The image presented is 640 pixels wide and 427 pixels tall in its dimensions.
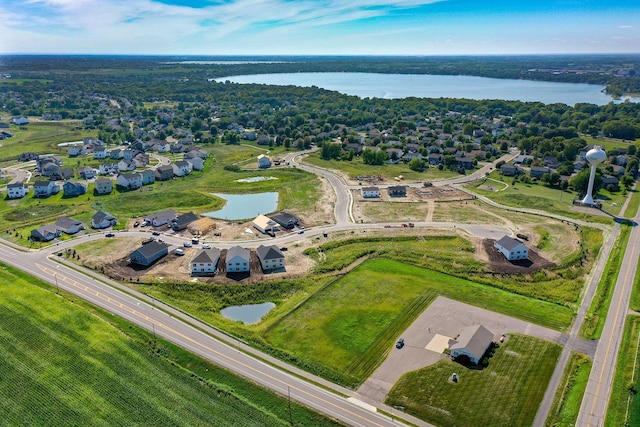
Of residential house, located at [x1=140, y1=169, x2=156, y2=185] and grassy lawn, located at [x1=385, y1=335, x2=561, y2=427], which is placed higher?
residential house, located at [x1=140, y1=169, x2=156, y2=185]

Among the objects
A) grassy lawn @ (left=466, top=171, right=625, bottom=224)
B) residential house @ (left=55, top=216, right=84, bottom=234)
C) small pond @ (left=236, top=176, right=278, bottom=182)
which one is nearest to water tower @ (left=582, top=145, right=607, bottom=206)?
grassy lawn @ (left=466, top=171, right=625, bottom=224)

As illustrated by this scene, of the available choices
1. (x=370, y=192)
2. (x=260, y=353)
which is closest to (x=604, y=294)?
(x=260, y=353)

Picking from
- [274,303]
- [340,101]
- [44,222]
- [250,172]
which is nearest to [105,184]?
[44,222]

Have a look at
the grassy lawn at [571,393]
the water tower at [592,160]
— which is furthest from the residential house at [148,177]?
the water tower at [592,160]

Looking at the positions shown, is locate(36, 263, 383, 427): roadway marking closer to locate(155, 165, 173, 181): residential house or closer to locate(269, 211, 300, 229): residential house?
locate(269, 211, 300, 229): residential house

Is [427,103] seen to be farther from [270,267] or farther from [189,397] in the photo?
[189,397]

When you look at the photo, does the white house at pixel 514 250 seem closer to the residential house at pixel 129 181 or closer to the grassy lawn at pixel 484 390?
the grassy lawn at pixel 484 390

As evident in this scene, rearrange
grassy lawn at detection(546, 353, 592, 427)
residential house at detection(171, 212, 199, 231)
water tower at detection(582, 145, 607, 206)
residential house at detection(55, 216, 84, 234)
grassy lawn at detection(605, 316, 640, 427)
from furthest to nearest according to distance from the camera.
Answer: water tower at detection(582, 145, 607, 206), residential house at detection(171, 212, 199, 231), residential house at detection(55, 216, 84, 234), grassy lawn at detection(546, 353, 592, 427), grassy lawn at detection(605, 316, 640, 427)

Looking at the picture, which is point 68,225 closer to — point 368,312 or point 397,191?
point 368,312
